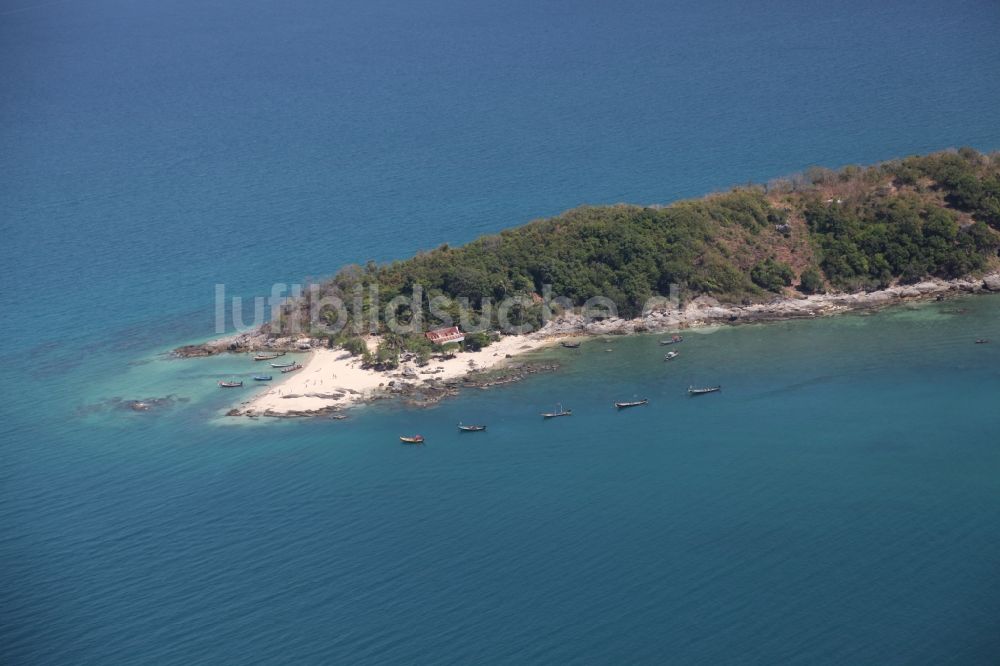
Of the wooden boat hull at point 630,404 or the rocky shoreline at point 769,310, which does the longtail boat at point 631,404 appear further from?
the rocky shoreline at point 769,310

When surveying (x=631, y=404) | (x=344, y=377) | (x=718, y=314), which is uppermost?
(x=718, y=314)

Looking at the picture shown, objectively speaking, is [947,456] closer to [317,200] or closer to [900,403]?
[900,403]

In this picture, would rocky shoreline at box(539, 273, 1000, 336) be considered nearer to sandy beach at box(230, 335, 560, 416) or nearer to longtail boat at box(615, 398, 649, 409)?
sandy beach at box(230, 335, 560, 416)

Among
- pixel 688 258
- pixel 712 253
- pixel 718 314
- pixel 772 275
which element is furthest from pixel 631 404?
pixel 772 275

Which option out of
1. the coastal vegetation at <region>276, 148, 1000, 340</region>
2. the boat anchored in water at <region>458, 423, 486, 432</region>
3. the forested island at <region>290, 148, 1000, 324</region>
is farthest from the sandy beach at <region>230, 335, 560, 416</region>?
the boat anchored in water at <region>458, 423, 486, 432</region>

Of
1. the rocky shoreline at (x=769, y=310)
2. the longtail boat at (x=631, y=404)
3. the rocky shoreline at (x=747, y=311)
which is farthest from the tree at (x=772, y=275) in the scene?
the longtail boat at (x=631, y=404)

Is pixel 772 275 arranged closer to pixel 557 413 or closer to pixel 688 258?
pixel 688 258
